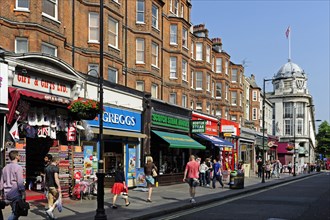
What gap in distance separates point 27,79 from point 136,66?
15157mm

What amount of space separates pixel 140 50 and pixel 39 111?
595 inches

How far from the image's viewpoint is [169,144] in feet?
87.6

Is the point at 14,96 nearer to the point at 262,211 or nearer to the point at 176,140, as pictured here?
the point at 262,211

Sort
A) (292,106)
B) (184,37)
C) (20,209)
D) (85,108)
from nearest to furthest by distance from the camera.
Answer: (20,209)
(85,108)
(184,37)
(292,106)

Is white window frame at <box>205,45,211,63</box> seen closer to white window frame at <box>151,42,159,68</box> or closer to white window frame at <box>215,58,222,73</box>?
white window frame at <box>215,58,222,73</box>

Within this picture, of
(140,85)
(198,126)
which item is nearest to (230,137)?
(198,126)

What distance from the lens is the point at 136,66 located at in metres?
30.8

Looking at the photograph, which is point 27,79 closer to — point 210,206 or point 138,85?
point 210,206

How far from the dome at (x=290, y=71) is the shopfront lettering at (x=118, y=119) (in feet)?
320

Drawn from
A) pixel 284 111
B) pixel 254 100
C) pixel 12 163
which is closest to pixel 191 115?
pixel 12 163

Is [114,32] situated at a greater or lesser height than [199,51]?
lesser

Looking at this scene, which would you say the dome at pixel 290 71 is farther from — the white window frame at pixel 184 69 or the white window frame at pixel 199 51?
the white window frame at pixel 184 69

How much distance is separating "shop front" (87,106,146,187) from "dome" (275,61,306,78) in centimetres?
9714

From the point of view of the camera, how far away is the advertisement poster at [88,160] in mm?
19500
